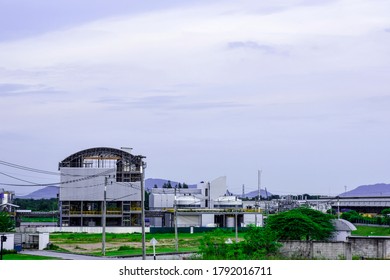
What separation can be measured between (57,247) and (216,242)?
8.68 meters

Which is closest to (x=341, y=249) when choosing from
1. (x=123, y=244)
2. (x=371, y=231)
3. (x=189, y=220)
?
(x=123, y=244)

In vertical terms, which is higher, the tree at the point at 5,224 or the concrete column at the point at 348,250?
the tree at the point at 5,224

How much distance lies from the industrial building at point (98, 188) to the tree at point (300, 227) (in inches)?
510

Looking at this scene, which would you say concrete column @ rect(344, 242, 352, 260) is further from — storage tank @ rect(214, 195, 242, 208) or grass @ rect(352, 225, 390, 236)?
storage tank @ rect(214, 195, 242, 208)

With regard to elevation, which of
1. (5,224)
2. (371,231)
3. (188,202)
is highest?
(188,202)

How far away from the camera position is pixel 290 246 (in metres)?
15.3

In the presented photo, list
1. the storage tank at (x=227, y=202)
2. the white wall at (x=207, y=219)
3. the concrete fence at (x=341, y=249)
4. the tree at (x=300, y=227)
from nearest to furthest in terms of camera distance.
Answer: the concrete fence at (x=341, y=249) < the tree at (x=300, y=227) < the white wall at (x=207, y=219) < the storage tank at (x=227, y=202)

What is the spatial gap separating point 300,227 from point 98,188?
45.6 feet

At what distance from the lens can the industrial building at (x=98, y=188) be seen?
30.4 m

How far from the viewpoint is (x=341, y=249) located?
14.4 meters

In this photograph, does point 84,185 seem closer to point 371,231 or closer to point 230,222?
point 230,222

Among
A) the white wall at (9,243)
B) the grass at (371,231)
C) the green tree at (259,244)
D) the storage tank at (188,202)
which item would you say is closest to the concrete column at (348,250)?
the green tree at (259,244)

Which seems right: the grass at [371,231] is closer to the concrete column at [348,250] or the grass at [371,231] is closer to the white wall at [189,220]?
the white wall at [189,220]
